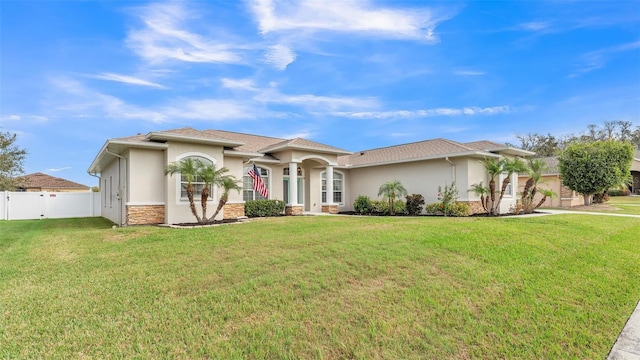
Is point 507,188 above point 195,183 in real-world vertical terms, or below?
below

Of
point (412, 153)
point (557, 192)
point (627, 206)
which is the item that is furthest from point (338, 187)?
point (627, 206)

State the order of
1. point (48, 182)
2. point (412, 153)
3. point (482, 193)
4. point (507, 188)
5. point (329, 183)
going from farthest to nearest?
point (48, 182) → point (412, 153) → point (329, 183) → point (507, 188) → point (482, 193)

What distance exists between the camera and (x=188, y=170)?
1242 centimetres

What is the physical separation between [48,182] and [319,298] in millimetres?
44439

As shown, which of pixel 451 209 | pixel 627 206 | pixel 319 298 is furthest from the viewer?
pixel 627 206

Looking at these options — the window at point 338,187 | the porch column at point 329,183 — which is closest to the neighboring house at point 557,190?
the window at point 338,187

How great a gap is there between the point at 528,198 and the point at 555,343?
17289 millimetres

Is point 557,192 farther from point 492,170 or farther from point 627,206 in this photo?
point 492,170

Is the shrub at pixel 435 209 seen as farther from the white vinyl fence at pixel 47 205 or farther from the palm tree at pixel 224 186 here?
the white vinyl fence at pixel 47 205

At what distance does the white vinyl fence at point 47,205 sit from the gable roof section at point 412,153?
16.8 meters

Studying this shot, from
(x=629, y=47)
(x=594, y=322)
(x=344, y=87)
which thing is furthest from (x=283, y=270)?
(x=629, y=47)

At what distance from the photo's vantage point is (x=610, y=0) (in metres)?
11.6

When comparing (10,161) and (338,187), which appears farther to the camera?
(10,161)

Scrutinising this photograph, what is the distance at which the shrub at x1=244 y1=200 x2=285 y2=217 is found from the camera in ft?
55.3
